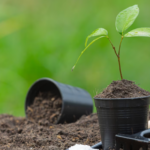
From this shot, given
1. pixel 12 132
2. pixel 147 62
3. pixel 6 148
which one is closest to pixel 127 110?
pixel 6 148

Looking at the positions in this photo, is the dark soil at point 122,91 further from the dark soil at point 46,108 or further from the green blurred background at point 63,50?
the green blurred background at point 63,50

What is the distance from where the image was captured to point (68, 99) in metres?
2.21

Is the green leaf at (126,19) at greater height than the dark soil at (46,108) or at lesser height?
greater

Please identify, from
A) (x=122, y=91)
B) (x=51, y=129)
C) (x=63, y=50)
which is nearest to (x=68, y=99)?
(x=51, y=129)

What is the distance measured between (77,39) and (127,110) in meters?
2.98

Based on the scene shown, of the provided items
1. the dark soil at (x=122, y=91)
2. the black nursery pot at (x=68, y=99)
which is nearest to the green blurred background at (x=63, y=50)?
the black nursery pot at (x=68, y=99)

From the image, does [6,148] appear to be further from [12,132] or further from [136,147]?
[136,147]

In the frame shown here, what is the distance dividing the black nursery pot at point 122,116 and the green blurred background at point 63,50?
7.78 feet

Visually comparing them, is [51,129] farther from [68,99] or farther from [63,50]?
[63,50]

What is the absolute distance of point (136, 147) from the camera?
105 cm

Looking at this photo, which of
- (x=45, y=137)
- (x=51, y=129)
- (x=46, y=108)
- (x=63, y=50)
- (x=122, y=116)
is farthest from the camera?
(x=63, y=50)

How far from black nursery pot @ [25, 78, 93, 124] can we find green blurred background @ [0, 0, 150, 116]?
1202 mm

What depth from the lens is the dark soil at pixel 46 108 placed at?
2.26 metres

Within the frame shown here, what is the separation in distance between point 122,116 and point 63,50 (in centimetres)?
302
